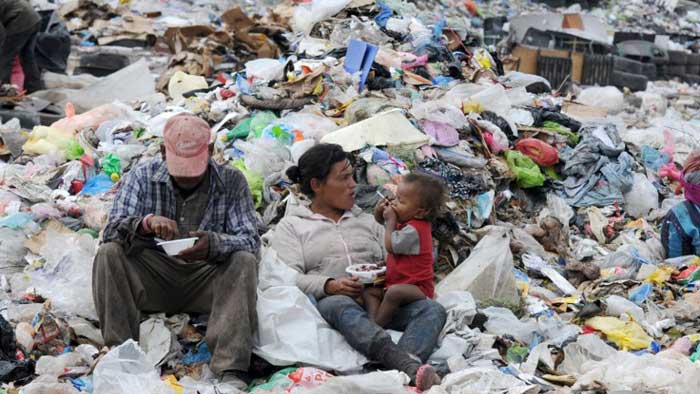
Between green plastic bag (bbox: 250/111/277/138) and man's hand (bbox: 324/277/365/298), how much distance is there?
6.79 feet

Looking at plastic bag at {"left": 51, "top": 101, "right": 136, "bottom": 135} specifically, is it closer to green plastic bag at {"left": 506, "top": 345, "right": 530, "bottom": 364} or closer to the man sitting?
the man sitting

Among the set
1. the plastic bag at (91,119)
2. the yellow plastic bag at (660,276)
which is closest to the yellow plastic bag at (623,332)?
the yellow plastic bag at (660,276)

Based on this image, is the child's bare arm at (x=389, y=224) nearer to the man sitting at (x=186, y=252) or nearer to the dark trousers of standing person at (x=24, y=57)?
the man sitting at (x=186, y=252)

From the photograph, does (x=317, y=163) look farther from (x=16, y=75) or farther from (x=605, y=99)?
(x=605, y=99)

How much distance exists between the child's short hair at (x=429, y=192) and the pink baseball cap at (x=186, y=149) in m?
0.97

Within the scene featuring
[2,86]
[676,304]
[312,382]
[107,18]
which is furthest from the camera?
[107,18]

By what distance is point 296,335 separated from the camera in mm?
4043

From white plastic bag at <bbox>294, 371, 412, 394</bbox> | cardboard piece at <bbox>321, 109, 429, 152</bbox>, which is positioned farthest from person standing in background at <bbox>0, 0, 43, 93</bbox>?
white plastic bag at <bbox>294, 371, 412, 394</bbox>

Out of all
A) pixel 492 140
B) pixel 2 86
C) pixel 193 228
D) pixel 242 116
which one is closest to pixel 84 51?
pixel 2 86

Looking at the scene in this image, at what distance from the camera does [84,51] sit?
39.4 ft

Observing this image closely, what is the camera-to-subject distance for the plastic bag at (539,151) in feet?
21.4

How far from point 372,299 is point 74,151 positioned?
3.06 meters

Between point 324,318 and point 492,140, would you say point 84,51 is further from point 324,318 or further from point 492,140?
point 324,318

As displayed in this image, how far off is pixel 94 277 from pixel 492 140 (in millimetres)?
3230
